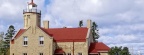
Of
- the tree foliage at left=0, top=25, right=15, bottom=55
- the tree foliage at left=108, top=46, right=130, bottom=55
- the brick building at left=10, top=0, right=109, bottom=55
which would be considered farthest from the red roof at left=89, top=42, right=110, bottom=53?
the tree foliage at left=0, top=25, right=15, bottom=55

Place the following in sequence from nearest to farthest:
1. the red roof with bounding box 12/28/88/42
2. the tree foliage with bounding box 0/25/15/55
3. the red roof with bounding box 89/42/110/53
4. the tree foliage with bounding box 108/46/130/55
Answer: the tree foliage with bounding box 108/46/130/55 → the red roof with bounding box 89/42/110/53 → the red roof with bounding box 12/28/88/42 → the tree foliage with bounding box 0/25/15/55

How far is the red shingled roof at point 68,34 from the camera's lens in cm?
6207

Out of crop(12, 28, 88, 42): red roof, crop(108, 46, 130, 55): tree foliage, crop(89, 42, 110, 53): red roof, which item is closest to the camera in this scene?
crop(108, 46, 130, 55): tree foliage

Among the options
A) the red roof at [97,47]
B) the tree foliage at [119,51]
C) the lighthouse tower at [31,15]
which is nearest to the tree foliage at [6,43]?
the lighthouse tower at [31,15]

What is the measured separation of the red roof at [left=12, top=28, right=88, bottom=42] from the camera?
204 ft

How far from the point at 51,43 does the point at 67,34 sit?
14.7ft

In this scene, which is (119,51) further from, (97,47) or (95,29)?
(95,29)

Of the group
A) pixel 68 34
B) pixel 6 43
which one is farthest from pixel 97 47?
pixel 6 43

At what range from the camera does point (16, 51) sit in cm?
6228

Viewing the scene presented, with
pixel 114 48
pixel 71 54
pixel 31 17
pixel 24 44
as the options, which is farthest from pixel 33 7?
pixel 114 48

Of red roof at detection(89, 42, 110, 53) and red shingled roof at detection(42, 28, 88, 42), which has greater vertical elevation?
red shingled roof at detection(42, 28, 88, 42)

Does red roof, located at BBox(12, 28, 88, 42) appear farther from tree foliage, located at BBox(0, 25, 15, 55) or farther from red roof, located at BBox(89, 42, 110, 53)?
tree foliage, located at BBox(0, 25, 15, 55)

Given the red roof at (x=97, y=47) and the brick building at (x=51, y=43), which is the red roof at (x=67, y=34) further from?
the red roof at (x=97, y=47)

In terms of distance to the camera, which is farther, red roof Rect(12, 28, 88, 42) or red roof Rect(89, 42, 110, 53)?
red roof Rect(12, 28, 88, 42)
